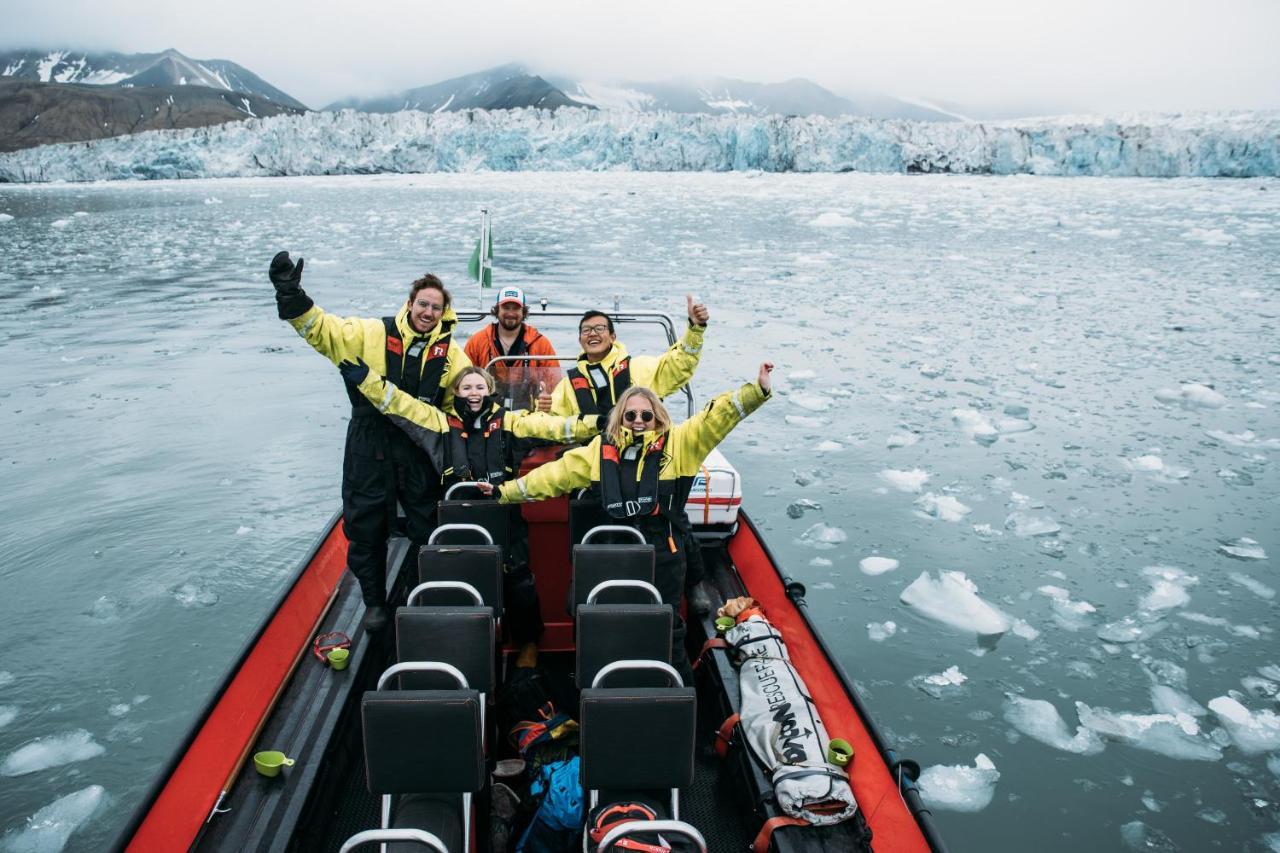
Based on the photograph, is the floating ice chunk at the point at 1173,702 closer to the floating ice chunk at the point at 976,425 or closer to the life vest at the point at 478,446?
the life vest at the point at 478,446

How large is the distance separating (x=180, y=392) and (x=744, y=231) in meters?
19.8

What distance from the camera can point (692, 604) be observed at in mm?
3908

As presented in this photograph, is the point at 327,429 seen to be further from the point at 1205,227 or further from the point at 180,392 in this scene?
the point at 1205,227

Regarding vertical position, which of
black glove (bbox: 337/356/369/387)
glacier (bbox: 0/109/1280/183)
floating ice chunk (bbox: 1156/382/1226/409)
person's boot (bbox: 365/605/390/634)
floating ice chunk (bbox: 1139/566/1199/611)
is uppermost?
glacier (bbox: 0/109/1280/183)

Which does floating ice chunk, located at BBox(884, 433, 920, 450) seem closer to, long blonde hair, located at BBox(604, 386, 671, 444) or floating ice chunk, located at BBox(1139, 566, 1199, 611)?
floating ice chunk, located at BBox(1139, 566, 1199, 611)

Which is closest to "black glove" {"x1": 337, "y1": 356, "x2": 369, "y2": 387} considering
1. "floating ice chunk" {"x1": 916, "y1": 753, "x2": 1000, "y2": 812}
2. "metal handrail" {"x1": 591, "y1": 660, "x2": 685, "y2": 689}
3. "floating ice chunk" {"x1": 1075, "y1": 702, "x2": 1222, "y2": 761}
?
"metal handrail" {"x1": 591, "y1": 660, "x2": 685, "y2": 689}

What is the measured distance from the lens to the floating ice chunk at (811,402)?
9078 mm

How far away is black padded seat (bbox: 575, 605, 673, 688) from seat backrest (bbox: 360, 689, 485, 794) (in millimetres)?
481

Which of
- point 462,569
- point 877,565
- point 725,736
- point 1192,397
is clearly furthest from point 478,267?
point 1192,397

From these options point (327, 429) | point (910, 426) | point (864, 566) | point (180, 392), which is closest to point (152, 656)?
point (327, 429)

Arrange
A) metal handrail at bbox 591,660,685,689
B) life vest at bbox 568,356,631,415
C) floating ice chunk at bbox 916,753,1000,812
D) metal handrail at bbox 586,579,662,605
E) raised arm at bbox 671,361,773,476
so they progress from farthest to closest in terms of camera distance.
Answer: life vest at bbox 568,356,631,415
floating ice chunk at bbox 916,753,1000,812
raised arm at bbox 671,361,773,476
metal handrail at bbox 586,579,662,605
metal handrail at bbox 591,660,685,689

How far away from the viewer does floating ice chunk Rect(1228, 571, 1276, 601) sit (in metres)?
5.16

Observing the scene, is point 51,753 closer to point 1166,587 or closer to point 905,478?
point 905,478

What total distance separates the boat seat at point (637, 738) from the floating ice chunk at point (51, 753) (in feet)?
10.7
